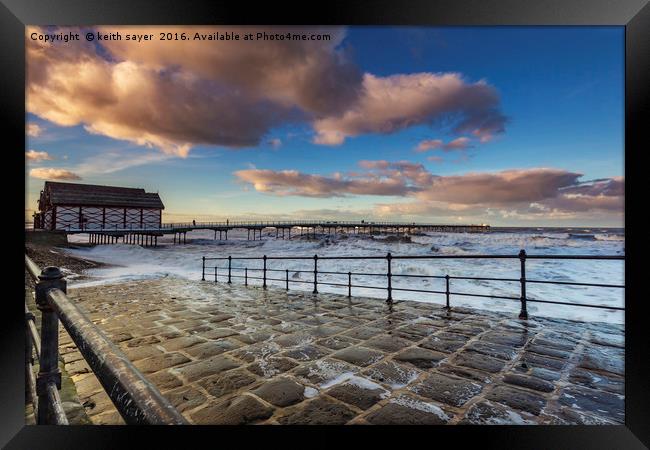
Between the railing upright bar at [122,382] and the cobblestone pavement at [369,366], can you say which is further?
the cobblestone pavement at [369,366]

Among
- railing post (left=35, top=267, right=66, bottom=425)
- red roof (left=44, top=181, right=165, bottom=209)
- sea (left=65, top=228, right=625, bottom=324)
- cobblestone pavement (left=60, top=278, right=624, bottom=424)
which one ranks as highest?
red roof (left=44, top=181, right=165, bottom=209)

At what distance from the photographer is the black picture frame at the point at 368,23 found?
2.35m

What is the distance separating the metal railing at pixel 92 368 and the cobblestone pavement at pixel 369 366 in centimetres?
101

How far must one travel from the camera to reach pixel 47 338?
5.37 feet

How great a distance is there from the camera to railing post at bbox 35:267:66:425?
1.58 m

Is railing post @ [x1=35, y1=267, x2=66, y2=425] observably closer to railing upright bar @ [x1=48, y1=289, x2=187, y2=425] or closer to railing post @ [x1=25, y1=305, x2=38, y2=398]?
railing upright bar @ [x1=48, y1=289, x2=187, y2=425]

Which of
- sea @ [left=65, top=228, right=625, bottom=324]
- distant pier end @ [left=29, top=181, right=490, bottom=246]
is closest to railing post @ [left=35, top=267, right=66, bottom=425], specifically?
sea @ [left=65, top=228, right=625, bottom=324]

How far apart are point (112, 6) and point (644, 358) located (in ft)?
17.8

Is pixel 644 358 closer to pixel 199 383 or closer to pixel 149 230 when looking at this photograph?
pixel 199 383

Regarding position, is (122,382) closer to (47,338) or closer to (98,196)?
(47,338)

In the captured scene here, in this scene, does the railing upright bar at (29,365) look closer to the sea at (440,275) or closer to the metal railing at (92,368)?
the metal railing at (92,368)

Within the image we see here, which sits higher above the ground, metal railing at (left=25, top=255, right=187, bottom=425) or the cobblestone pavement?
metal railing at (left=25, top=255, right=187, bottom=425)

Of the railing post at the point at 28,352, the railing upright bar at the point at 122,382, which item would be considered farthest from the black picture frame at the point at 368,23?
the railing upright bar at the point at 122,382

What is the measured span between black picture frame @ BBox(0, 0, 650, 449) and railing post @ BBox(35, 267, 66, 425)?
0.88 meters
